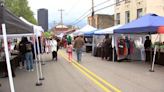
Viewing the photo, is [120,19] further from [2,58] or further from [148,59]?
[2,58]

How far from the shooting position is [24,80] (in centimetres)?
1419

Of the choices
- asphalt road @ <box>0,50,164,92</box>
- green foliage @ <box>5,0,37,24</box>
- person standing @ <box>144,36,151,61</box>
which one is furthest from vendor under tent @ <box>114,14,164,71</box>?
green foliage @ <box>5,0,37,24</box>

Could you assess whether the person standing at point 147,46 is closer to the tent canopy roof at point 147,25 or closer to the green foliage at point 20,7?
the tent canopy roof at point 147,25

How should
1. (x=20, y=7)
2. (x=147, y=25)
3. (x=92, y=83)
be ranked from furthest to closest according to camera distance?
(x=20, y=7) < (x=147, y=25) < (x=92, y=83)

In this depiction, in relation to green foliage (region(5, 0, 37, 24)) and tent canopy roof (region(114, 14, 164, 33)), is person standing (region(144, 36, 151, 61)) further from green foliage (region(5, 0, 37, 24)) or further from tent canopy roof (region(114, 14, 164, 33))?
green foliage (region(5, 0, 37, 24))

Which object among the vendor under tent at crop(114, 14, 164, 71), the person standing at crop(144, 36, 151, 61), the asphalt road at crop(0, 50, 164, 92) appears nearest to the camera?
the asphalt road at crop(0, 50, 164, 92)

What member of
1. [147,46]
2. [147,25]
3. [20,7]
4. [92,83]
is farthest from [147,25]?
[20,7]

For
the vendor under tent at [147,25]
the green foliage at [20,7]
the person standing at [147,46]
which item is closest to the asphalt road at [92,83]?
the vendor under tent at [147,25]

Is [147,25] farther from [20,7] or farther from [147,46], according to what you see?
[20,7]

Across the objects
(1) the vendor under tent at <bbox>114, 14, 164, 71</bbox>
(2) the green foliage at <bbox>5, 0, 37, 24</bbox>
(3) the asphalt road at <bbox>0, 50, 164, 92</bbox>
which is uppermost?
(2) the green foliage at <bbox>5, 0, 37, 24</bbox>

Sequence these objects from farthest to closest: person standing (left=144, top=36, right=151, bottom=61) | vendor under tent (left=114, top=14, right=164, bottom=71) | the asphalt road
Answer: person standing (left=144, top=36, right=151, bottom=61), vendor under tent (left=114, top=14, right=164, bottom=71), the asphalt road

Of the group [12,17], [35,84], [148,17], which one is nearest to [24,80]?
[35,84]

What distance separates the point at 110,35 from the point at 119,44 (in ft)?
6.92

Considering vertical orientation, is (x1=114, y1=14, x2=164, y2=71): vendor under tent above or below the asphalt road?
above
